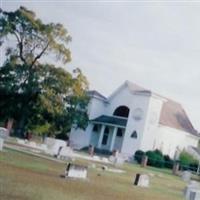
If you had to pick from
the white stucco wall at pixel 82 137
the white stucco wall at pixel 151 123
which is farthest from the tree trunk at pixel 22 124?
the white stucco wall at pixel 151 123

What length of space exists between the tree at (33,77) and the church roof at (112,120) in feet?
41.8

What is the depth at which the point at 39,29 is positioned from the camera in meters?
49.8

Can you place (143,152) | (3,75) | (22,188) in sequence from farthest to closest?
(143,152) < (3,75) < (22,188)

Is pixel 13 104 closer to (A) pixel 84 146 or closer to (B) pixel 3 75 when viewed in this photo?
(B) pixel 3 75

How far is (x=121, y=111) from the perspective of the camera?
217 feet

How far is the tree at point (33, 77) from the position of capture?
48938 millimetres

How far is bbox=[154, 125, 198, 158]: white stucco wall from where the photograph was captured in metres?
63.7

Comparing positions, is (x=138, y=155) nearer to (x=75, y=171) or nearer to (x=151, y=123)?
(x=151, y=123)

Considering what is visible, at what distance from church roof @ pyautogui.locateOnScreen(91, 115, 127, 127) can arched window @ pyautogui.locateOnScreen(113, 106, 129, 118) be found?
106 cm

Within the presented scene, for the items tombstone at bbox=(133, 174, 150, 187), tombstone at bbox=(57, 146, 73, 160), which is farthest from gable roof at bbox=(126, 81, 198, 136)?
tombstone at bbox=(133, 174, 150, 187)

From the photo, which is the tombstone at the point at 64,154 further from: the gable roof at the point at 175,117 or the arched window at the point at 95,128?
the arched window at the point at 95,128

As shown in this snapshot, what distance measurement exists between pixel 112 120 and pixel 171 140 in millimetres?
8207

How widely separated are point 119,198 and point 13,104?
35940mm

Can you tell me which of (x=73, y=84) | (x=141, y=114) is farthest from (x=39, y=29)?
(x=141, y=114)
